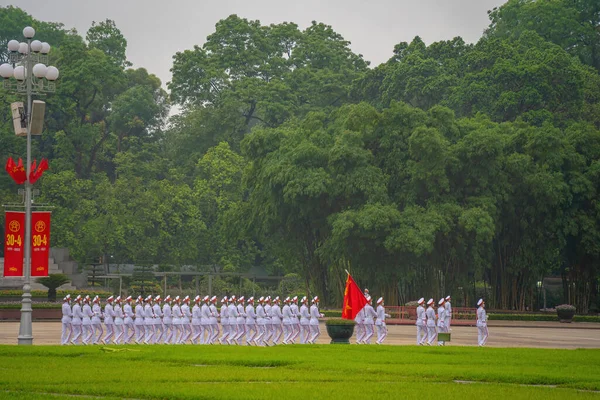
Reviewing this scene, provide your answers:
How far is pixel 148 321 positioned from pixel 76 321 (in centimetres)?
193

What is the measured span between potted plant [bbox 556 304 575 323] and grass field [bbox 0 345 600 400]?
18.6m

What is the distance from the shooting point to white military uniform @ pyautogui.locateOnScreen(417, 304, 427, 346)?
27109 mm

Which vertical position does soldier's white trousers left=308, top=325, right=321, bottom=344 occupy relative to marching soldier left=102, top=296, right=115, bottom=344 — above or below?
below

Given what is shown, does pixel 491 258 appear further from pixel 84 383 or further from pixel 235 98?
pixel 84 383

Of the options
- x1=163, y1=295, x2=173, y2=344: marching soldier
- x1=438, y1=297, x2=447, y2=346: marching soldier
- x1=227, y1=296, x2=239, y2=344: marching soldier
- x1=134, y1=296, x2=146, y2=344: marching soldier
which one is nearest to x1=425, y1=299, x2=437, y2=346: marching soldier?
x1=438, y1=297, x2=447, y2=346: marching soldier

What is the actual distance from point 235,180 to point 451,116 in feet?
56.8

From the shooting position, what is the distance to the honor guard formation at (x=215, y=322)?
27.3m

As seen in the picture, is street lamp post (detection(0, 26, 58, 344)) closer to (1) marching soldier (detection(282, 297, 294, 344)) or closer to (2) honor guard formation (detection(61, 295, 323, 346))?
(2) honor guard formation (detection(61, 295, 323, 346))

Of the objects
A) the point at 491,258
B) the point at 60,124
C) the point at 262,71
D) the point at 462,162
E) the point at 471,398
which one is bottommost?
the point at 471,398

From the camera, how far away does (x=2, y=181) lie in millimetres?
60406

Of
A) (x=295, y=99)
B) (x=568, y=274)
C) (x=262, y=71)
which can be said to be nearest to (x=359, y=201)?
(x=568, y=274)

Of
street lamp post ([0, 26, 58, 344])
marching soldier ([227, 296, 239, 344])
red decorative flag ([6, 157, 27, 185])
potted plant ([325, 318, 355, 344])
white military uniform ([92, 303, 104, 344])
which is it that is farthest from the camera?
marching soldier ([227, 296, 239, 344])

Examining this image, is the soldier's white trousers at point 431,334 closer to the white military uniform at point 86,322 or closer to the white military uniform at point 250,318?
the white military uniform at point 250,318

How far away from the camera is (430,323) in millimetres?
27219
